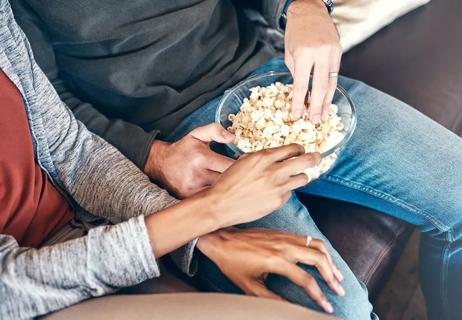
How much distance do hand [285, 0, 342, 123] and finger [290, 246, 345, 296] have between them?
22 cm

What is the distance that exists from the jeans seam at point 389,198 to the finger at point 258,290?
0.28 meters

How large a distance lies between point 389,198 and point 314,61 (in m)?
0.27

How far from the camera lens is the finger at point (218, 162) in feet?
2.69

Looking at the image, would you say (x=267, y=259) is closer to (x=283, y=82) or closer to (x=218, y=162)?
(x=218, y=162)

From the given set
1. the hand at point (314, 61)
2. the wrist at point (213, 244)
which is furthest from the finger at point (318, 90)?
the wrist at point (213, 244)

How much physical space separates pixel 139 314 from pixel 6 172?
0.86 feet

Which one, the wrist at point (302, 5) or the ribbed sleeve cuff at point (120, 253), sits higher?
the wrist at point (302, 5)

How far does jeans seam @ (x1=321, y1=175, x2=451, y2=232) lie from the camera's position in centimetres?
94

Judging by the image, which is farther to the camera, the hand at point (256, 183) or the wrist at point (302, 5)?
the wrist at point (302, 5)

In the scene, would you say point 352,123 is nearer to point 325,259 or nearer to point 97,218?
point 325,259

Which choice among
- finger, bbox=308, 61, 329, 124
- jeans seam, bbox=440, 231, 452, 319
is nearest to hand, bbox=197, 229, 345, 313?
finger, bbox=308, 61, 329, 124

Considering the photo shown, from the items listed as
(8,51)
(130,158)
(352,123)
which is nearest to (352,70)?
(352,123)

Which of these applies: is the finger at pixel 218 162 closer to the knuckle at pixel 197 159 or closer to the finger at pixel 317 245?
the knuckle at pixel 197 159

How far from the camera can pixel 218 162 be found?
0.82 m
